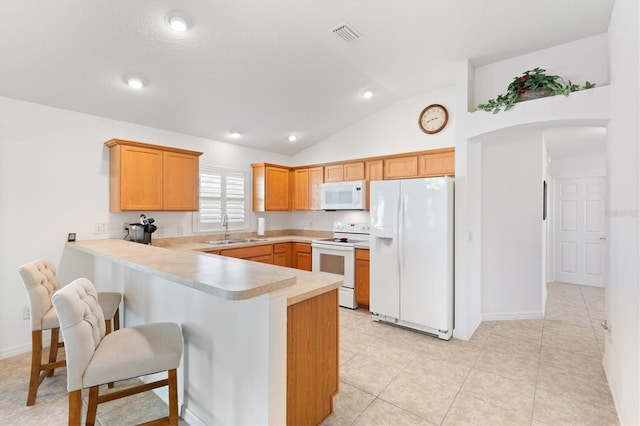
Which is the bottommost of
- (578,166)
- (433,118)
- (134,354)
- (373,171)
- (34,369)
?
(34,369)

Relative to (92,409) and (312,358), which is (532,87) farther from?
(92,409)

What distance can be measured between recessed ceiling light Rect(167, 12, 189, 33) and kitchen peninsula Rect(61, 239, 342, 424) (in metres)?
1.88

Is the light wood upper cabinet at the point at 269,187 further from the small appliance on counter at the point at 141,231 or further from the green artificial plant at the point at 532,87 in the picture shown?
the green artificial plant at the point at 532,87

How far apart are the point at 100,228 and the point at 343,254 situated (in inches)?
119

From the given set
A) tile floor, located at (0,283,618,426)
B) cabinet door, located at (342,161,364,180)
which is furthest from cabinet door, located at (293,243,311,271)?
tile floor, located at (0,283,618,426)

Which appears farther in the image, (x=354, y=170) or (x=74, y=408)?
(x=354, y=170)

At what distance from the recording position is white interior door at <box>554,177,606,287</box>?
17.6 feet

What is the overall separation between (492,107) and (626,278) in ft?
6.18

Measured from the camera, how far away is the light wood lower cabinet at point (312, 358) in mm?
1646

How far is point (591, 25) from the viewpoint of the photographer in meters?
2.57

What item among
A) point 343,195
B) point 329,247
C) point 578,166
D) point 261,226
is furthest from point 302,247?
point 578,166

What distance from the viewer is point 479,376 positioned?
8.16ft

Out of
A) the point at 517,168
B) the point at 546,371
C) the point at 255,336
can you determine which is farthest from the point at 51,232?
the point at 517,168

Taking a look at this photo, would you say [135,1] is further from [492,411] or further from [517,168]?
[517,168]
